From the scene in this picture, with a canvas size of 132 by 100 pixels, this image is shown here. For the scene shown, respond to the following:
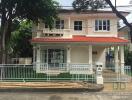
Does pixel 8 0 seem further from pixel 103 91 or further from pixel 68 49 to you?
pixel 103 91

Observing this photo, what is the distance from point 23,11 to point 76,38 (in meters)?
6.65

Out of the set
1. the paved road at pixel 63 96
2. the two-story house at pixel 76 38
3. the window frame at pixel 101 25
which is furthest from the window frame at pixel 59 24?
the paved road at pixel 63 96

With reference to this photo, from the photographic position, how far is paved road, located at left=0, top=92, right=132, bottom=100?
834 inches

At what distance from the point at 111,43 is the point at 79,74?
33.4ft

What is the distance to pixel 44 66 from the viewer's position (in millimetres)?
30859

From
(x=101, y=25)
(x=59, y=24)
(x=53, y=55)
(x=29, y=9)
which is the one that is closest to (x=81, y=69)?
(x=29, y=9)

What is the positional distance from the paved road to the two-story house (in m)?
13.1

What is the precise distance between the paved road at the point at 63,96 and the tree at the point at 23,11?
11083 millimetres

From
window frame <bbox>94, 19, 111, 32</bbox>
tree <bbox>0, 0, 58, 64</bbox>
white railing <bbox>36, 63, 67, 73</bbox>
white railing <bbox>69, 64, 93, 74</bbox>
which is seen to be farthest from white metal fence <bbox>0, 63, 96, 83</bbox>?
window frame <bbox>94, 19, 111, 32</bbox>

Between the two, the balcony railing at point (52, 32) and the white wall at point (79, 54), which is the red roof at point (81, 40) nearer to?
the balcony railing at point (52, 32)

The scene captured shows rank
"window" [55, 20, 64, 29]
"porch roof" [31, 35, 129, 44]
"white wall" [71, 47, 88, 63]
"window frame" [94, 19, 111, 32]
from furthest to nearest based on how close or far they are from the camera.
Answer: "window frame" [94, 19, 111, 32] → "window" [55, 20, 64, 29] → "white wall" [71, 47, 88, 63] → "porch roof" [31, 35, 129, 44]

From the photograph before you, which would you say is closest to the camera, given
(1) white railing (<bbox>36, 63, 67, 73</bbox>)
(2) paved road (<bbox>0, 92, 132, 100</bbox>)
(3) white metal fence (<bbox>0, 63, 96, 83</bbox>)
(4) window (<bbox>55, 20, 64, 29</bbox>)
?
(2) paved road (<bbox>0, 92, 132, 100</bbox>)

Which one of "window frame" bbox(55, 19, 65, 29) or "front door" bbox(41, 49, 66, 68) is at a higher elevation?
"window frame" bbox(55, 19, 65, 29)

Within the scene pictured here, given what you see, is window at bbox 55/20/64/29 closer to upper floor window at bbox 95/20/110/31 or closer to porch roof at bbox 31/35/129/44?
porch roof at bbox 31/35/129/44
